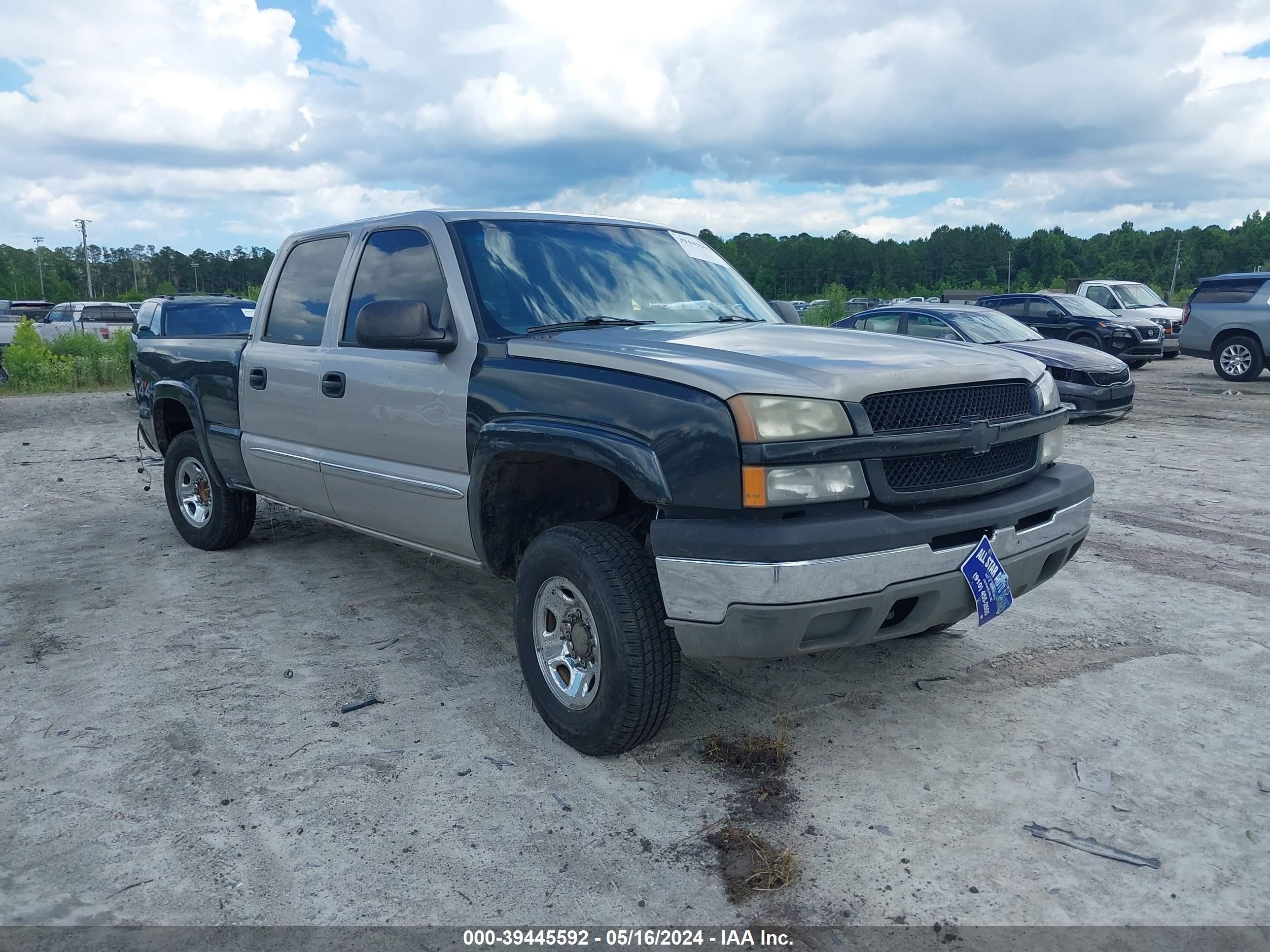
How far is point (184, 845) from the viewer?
2885mm

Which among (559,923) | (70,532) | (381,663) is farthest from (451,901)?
(70,532)

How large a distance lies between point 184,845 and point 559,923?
4.01 feet

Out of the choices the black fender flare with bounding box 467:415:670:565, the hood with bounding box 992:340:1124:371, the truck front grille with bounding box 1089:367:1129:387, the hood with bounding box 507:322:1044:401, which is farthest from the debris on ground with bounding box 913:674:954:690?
the truck front grille with bounding box 1089:367:1129:387

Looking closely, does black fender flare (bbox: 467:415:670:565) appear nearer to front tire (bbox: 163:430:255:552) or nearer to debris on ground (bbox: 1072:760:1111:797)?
debris on ground (bbox: 1072:760:1111:797)

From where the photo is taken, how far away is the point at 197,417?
5.87 meters

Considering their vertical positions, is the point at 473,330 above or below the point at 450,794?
above

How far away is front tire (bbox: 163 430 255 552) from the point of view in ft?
19.9

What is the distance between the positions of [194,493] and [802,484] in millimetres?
4943

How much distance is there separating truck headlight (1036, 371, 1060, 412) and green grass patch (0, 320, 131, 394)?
19660 millimetres

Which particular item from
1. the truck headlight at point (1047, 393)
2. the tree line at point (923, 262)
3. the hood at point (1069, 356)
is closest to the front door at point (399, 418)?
the truck headlight at point (1047, 393)

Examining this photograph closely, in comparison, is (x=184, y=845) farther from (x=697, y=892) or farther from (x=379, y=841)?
(x=697, y=892)

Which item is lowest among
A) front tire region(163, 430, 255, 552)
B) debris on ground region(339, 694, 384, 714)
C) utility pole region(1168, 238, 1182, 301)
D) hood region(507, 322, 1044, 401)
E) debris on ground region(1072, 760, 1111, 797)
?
debris on ground region(339, 694, 384, 714)

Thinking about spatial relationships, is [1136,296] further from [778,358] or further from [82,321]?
[82,321]

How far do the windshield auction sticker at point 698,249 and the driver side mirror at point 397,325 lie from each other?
60.2 inches
